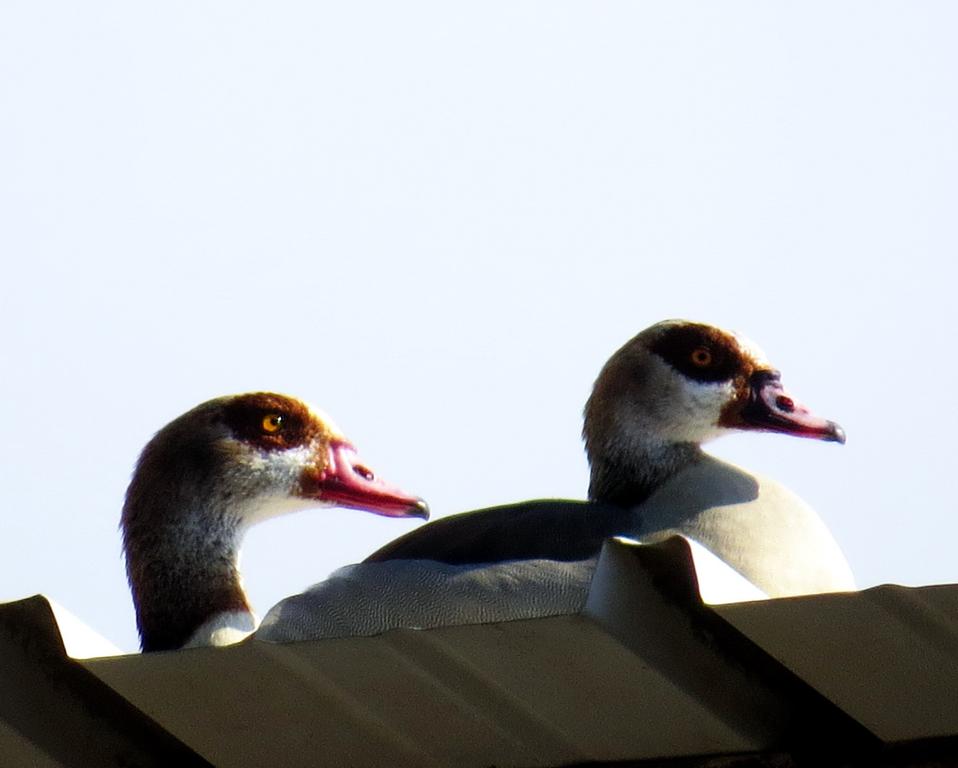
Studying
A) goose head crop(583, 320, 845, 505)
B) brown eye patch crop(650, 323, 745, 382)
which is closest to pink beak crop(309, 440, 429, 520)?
goose head crop(583, 320, 845, 505)

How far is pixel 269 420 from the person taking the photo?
22.0 ft

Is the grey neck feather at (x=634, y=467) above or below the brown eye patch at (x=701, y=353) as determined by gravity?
below

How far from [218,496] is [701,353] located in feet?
7.19

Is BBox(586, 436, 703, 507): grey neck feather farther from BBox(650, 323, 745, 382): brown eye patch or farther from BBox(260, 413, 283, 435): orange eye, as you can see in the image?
BBox(260, 413, 283, 435): orange eye

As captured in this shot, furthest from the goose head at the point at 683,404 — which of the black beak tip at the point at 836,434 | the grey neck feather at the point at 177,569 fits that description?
Answer: the grey neck feather at the point at 177,569

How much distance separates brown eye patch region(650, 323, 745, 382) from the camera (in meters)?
7.68

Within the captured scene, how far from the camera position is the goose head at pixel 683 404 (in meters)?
7.58

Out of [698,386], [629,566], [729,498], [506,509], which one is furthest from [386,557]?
[629,566]

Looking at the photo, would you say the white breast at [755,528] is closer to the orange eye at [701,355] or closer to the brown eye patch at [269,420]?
the orange eye at [701,355]

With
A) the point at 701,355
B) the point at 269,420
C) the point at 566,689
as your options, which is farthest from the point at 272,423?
the point at 566,689

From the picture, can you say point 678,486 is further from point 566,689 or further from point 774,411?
point 566,689

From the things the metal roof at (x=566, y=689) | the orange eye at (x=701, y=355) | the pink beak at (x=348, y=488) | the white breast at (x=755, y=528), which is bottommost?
the white breast at (x=755, y=528)

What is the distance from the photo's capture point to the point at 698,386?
765cm

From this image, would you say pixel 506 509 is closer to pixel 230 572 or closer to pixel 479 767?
pixel 230 572
